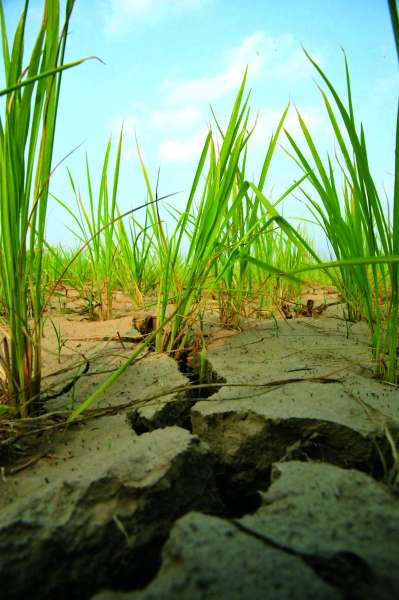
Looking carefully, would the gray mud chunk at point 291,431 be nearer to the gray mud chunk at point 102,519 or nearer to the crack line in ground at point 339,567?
the gray mud chunk at point 102,519

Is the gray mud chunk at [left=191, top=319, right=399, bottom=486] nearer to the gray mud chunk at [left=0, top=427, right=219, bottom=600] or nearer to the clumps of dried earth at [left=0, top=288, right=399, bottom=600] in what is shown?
the clumps of dried earth at [left=0, top=288, right=399, bottom=600]

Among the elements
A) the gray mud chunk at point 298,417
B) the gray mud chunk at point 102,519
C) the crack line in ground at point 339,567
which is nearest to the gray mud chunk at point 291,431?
the gray mud chunk at point 298,417

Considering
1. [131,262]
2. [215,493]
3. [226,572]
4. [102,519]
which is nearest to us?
[226,572]

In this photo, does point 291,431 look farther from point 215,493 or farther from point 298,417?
point 215,493

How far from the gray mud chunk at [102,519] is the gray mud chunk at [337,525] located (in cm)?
15

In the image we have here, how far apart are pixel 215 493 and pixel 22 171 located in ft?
2.25

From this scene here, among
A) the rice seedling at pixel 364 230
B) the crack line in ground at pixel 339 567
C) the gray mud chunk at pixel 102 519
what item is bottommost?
the gray mud chunk at pixel 102 519

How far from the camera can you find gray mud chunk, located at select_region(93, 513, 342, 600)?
0.38 meters

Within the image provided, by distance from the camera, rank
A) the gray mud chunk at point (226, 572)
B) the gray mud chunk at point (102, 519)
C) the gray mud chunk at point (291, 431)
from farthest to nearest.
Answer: the gray mud chunk at point (291, 431)
the gray mud chunk at point (102, 519)
the gray mud chunk at point (226, 572)

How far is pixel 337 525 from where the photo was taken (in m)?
0.48

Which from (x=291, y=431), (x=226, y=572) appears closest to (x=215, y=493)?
(x=291, y=431)

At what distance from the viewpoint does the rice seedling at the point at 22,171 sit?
764mm

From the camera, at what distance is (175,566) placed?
1.38 feet

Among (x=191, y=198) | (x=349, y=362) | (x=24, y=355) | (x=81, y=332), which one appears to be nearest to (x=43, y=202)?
(x=24, y=355)
